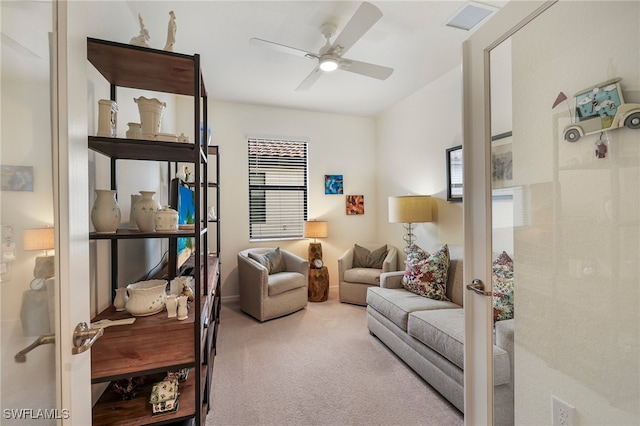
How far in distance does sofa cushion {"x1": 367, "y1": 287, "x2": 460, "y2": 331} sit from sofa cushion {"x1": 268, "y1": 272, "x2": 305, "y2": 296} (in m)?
1.01

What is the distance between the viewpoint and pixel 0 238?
628 mm

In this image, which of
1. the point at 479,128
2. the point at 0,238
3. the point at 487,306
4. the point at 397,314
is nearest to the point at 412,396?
the point at 397,314

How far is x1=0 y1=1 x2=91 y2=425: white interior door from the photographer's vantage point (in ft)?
2.16

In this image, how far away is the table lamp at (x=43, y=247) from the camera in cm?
73

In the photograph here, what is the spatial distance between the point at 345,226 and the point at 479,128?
343cm

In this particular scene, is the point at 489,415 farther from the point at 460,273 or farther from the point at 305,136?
the point at 305,136

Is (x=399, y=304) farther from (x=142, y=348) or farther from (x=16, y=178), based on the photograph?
(x=16, y=178)

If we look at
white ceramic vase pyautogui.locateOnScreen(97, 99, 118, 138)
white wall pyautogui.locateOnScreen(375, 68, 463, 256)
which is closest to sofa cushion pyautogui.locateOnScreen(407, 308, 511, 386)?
white wall pyautogui.locateOnScreen(375, 68, 463, 256)

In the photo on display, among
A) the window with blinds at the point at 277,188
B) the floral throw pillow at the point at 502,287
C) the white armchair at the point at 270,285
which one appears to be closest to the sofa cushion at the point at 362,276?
the white armchair at the point at 270,285

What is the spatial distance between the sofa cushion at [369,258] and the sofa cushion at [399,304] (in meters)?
1.18

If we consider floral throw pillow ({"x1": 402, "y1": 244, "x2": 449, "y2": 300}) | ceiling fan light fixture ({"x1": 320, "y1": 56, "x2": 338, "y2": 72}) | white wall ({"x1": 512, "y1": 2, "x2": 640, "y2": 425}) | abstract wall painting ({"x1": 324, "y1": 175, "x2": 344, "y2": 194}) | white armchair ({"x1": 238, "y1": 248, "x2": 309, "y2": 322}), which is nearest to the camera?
white wall ({"x1": 512, "y1": 2, "x2": 640, "y2": 425})

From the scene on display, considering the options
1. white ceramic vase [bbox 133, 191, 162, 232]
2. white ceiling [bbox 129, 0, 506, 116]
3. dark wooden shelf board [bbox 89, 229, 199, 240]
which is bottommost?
dark wooden shelf board [bbox 89, 229, 199, 240]

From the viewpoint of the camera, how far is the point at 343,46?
87.7 inches

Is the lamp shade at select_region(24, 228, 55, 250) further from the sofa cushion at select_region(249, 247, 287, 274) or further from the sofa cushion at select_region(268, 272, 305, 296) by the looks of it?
the sofa cushion at select_region(249, 247, 287, 274)
